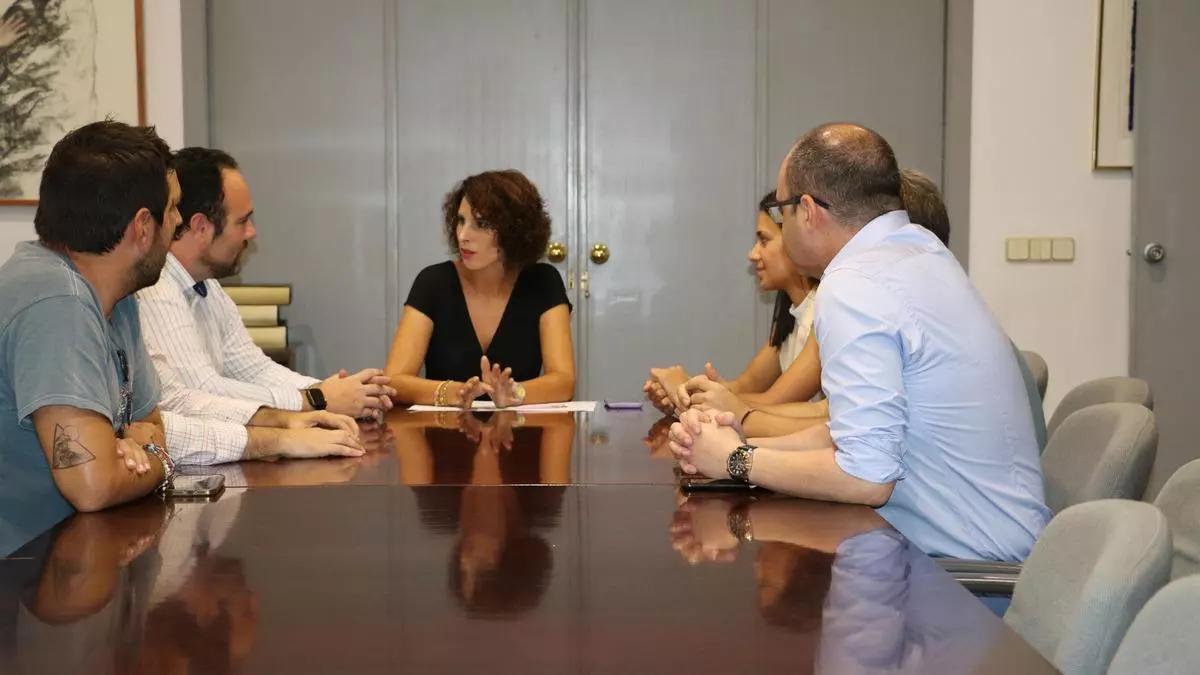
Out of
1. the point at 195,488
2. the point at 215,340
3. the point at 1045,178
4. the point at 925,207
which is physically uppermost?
the point at 1045,178

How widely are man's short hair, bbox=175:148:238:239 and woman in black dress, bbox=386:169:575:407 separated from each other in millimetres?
781

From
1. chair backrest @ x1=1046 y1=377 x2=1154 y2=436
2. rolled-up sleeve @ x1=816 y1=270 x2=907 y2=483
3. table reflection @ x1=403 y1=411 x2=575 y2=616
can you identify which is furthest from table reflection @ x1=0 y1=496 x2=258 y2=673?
chair backrest @ x1=1046 y1=377 x2=1154 y2=436

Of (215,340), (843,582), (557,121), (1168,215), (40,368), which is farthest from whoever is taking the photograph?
(557,121)

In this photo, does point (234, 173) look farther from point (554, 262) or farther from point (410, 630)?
point (410, 630)

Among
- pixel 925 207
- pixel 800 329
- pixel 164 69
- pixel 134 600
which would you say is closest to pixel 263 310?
pixel 164 69

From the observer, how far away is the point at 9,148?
15.6 ft

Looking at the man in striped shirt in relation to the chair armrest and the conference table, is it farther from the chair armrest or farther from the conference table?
the chair armrest

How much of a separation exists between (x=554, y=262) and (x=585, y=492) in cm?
292

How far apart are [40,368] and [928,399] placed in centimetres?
143

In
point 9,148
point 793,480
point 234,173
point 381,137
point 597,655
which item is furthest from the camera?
point 381,137

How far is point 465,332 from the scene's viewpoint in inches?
159

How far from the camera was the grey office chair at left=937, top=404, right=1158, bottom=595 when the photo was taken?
7.67 feet

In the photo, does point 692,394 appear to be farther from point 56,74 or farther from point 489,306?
point 56,74

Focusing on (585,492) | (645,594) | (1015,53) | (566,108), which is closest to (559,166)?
(566,108)
